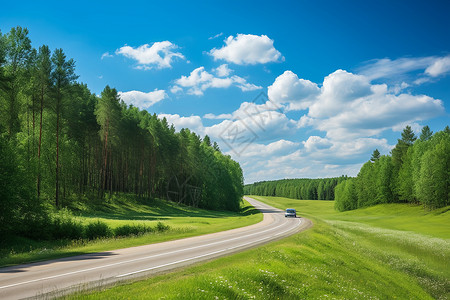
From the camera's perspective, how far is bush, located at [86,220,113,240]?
1012 inches

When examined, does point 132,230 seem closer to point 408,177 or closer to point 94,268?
point 94,268

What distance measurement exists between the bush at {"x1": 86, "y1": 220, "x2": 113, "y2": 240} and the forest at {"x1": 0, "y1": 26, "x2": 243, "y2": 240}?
12.3 ft

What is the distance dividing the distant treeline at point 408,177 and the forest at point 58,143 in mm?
50484

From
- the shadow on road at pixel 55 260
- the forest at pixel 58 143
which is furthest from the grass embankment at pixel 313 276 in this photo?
the forest at pixel 58 143

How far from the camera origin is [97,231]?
26.0 m

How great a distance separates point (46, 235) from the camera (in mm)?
24047

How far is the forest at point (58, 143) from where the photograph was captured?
23750 millimetres

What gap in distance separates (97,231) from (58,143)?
2223 cm

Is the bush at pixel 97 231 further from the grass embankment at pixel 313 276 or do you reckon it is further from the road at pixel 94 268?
the grass embankment at pixel 313 276

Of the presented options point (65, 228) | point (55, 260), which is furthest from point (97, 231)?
point (55, 260)

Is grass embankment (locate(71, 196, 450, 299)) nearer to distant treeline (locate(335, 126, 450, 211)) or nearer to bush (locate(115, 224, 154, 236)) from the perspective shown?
bush (locate(115, 224, 154, 236))

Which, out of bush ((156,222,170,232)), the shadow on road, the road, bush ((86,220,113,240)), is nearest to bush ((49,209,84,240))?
bush ((86,220,113,240))

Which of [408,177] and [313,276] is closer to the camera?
[313,276]

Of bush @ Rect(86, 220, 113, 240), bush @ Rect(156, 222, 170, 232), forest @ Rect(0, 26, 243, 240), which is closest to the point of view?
forest @ Rect(0, 26, 243, 240)
